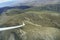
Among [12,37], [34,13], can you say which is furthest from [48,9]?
[12,37]

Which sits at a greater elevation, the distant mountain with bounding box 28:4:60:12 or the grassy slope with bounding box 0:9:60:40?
the distant mountain with bounding box 28:4:60:12

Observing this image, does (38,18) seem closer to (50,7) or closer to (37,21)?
(37,21)

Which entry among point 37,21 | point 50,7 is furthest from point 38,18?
point 50,7

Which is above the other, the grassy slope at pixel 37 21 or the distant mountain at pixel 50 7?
the distant mountain at pixel 50 7

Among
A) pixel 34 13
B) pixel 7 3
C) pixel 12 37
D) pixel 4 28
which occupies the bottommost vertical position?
pixel 12 37

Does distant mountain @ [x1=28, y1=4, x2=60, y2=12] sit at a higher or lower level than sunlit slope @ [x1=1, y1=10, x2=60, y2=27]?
higher

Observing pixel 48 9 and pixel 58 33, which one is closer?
pixel 58 33

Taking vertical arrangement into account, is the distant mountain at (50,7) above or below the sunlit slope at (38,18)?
above

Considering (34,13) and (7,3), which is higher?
(7,3)

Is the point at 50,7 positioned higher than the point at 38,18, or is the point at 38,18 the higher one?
the point at 50,7

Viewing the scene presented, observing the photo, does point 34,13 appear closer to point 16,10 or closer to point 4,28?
point 16,10
